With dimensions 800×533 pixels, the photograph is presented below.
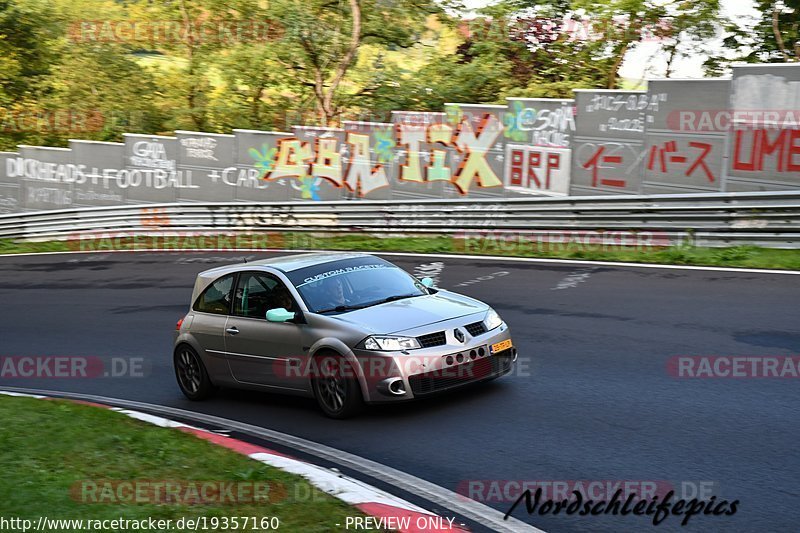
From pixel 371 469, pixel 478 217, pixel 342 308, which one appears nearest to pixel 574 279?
pixel 478 217

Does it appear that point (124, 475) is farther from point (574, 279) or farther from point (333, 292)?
point (574, 279)

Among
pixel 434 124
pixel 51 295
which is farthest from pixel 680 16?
pixel 51 295

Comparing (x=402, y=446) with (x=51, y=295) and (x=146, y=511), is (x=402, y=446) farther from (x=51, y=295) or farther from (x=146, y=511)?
(x=51, y=295)

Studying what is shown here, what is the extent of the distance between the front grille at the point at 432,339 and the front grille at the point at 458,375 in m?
0.24

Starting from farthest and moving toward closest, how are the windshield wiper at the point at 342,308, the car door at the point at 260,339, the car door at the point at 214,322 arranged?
the car door at the point at 214,322 → the car door at the point at 260,339 → the windshield wiper at the point at 342,308

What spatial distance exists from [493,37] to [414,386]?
2410 cm

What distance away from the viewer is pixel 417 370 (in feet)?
29.2

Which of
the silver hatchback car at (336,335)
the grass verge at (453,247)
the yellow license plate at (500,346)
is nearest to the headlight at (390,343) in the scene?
the silver hatchback car at (336,335)

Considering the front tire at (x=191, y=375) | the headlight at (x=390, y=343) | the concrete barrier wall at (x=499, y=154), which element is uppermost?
the concrete barrier wall at (x=499, y=154)

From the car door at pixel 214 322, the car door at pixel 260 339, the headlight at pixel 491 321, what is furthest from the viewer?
the car door at pixel 214 322

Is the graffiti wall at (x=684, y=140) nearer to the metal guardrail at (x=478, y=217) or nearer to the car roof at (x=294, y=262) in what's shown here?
the metal guardrail at (x=478, y=217)

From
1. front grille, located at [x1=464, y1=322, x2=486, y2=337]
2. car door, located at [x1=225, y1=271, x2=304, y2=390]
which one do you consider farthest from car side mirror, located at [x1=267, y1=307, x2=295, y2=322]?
front grille, located at [x1=464, y1=322, x2=486, y2=337]

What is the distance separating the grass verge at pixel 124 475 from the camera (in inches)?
241

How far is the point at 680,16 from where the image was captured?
92.8 feet
